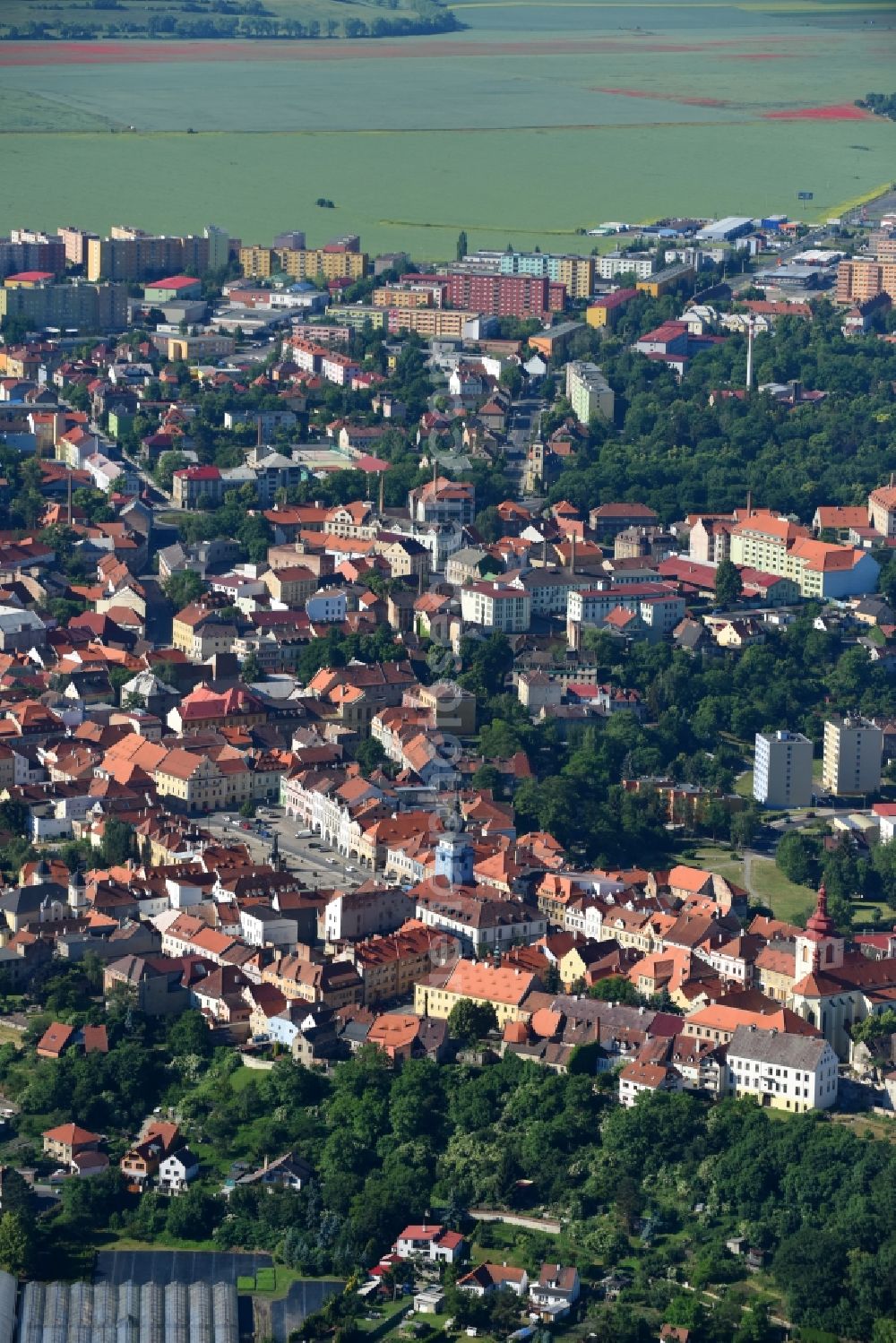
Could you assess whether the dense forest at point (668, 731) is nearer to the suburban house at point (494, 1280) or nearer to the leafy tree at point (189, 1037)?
the leafy tree at point (189, 1037)

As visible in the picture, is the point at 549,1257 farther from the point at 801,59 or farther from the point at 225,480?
the point at 801,59

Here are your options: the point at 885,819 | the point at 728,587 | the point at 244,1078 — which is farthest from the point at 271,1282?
the point at 728,587

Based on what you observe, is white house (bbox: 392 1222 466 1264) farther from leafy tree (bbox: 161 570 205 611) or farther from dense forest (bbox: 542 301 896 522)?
dense forest (bbox: 542 301 896 522)

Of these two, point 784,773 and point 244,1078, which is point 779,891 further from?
point 244,1078

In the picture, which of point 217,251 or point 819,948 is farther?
point 217,251

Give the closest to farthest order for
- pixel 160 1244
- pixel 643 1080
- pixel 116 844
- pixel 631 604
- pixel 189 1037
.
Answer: pixel 160 1244 → pixel 643 1080 → pixel 189 1037 → pixel 116 844 → pixel 631 604

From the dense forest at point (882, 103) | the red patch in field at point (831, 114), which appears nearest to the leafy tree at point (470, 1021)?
the dense forest at point (882, 103)
